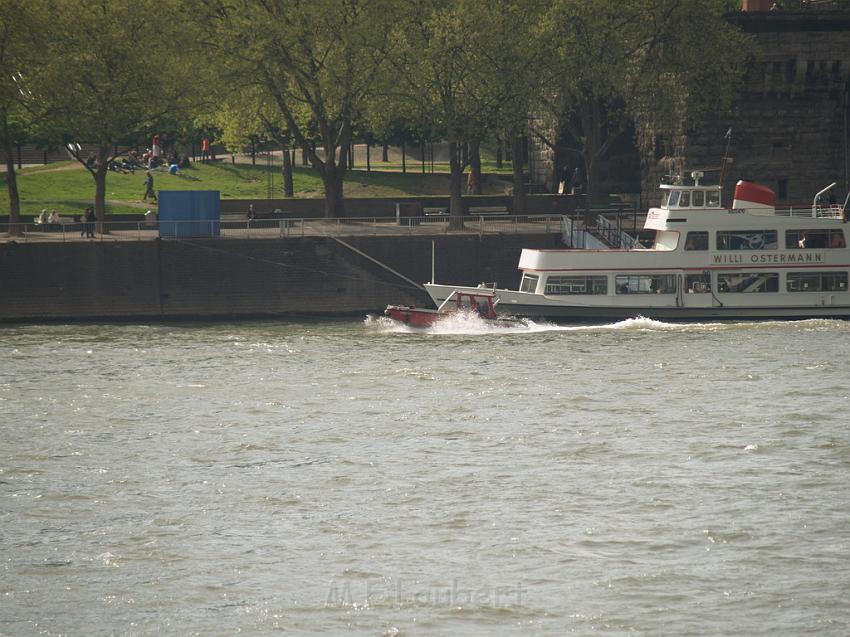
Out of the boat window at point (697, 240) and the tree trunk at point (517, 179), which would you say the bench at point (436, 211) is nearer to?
the tree trunk at point (517, 179)

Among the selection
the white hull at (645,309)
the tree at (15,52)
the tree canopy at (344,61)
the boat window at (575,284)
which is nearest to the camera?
the white hull at (645,309)

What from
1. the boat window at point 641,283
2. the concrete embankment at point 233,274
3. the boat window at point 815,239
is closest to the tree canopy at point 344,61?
the concrete embankment at point 233,274

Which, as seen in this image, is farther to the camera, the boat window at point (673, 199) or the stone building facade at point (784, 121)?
the stone building facade at point (784, 121)

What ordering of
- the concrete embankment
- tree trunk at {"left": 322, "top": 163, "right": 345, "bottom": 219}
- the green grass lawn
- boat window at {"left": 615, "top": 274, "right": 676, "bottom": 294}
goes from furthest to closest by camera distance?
the green grass lawn → tree trunk at {"left": 322, "top": 163, "right": 345, "bottom": 219} → the concrete embankment → boat window at {"left": 615, "top": 274, "right": 676, "bottom": 294}

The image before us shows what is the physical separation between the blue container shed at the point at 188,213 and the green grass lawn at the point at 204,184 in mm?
10134

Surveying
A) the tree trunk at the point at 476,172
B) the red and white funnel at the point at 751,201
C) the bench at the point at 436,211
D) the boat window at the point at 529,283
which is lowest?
the boat window at the point at 529,283

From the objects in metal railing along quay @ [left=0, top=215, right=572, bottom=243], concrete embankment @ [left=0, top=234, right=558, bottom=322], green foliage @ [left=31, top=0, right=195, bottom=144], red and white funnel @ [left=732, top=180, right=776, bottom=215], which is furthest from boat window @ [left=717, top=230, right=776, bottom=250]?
green foliage @ [left=31, top=0, right=195, bottom=144]

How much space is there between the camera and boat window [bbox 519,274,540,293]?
56.3 meters

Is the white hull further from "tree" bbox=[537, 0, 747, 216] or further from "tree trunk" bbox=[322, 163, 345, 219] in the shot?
"tree trunk" bbox=[322, 163, 345, 219]

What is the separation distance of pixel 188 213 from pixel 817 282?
24.6 meters

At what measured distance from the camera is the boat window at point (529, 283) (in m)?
56.3

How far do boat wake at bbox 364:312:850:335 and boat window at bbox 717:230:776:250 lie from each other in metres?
2.70

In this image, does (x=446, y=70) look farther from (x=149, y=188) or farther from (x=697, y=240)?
(x=149, y=188)

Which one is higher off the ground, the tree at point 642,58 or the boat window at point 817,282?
the tree at point 642,58
